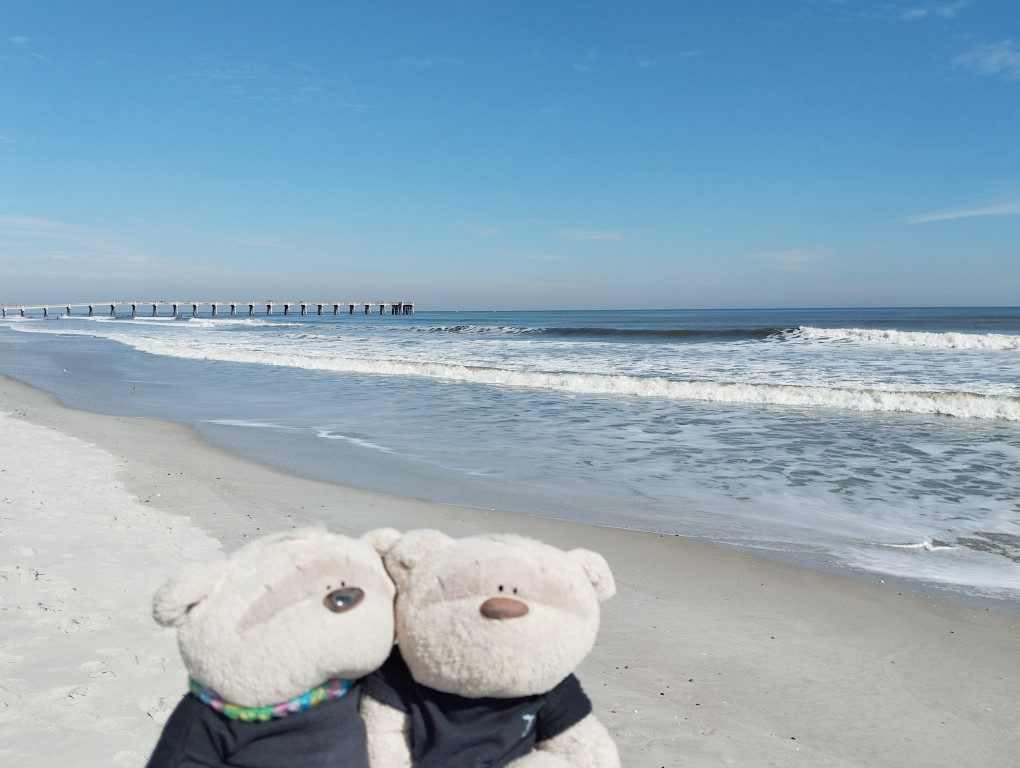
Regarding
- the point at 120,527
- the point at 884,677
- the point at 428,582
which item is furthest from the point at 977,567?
the point at 120,527

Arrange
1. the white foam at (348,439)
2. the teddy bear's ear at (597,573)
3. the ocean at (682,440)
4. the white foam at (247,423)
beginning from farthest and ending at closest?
the white foam at (247,423) < the white foam at (348,439) < the ocean at (682,440) < the teddy bear's ear at (597,573)

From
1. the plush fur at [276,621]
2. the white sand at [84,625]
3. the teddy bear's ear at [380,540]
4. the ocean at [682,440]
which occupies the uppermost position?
the teddy bear's ear at [380,540]

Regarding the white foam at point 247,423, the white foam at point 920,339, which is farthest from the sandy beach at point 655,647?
the white foam at point 920,339

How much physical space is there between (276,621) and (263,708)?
178 millimetres

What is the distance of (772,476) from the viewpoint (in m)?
7.45

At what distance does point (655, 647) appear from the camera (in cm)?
347

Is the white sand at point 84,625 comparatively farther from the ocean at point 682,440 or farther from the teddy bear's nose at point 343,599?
the ocean at point 682,440

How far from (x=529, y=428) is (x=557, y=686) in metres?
8.82

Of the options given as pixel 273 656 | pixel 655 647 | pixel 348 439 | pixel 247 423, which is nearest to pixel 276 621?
pixel 273 656

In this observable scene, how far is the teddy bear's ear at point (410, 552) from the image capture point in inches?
62.4

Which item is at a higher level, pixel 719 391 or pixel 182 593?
pixel 182 593

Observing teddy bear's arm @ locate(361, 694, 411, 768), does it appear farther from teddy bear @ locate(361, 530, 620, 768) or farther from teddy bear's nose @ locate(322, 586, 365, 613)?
teddy bear's nose @ locate(322, 586, 365, 613)

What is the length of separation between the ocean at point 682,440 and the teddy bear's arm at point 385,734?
4013mm

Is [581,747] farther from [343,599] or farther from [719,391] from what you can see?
[719,391]
